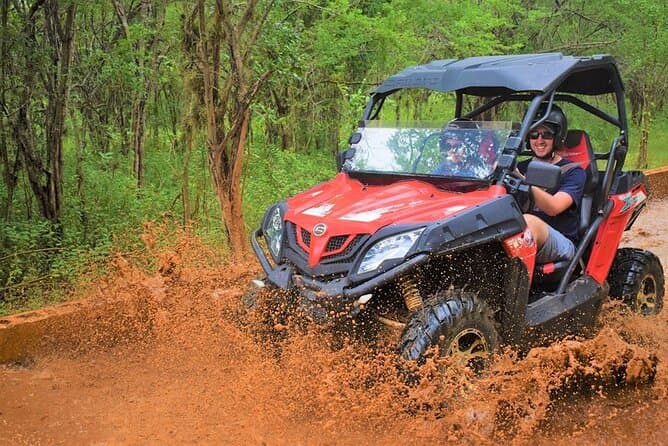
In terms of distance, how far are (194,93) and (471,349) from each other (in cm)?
456

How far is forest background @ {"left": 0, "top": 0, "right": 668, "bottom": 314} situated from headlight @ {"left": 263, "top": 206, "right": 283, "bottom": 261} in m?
2.31

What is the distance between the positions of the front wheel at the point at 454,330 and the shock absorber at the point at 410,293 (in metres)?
0.05

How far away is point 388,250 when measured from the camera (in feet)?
11.5

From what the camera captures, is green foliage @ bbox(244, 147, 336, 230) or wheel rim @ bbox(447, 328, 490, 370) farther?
green foliage @ bbox(244, 147, 336, 230)

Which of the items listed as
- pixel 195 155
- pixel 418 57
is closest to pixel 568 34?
pixel 418 57

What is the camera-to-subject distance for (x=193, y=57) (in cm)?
693

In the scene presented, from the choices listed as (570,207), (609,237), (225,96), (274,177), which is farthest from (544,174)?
(274,177)

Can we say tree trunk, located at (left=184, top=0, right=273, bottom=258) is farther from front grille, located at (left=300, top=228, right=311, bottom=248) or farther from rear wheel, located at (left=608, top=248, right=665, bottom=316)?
rear wheel, located at (left=608, top=248, right=665, bottom=316)

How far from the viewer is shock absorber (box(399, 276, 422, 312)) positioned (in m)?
3.64

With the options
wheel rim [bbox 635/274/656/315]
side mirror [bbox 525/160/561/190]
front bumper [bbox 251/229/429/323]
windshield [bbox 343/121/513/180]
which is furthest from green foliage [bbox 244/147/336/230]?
side mirror [bbox 525/160/561/190]

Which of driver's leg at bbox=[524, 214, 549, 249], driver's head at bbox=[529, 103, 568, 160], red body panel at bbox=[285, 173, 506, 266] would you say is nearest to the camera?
red body panel at bbox=[285, 173, 506, 266]

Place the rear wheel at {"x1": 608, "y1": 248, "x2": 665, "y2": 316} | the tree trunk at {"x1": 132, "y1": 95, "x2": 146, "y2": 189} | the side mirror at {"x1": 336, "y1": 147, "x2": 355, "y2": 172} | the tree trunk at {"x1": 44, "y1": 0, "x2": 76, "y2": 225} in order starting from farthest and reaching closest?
the tree trunk at {"x1": 132, "y1": 95, "x2": 146, "y2": 189} → the tree trunk at {"x1": 44, "y1": 0, "x2": 76, "y2": 225} → the rear wheel at {"x1": 608, "y1": 248, "x2": 665, "y2": 316} → the side mirror at {"x1": 336, "y1": 147, "x2": 355, "y2": 172}

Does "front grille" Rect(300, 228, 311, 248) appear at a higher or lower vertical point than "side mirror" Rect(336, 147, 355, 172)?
lower

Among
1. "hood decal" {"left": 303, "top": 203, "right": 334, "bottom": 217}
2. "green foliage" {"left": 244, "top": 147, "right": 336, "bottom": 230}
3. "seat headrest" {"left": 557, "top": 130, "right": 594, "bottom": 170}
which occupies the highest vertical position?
"seat headrest" {"left": 557, "top": 130, "right": 594, "bottom": 170}
